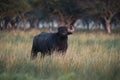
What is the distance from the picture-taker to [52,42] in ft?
43.8

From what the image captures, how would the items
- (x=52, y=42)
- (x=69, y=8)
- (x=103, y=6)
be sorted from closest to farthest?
1. (x=52, y=42)
2. (x=103, y=6)
3. (x=69, y=8)

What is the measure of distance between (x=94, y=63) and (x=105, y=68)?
922mm

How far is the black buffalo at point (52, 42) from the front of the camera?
1296 centimetres

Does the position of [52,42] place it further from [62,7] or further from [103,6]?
[62,7]

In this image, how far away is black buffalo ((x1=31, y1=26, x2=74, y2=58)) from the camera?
42.5 ft

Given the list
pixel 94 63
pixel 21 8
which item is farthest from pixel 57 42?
pixel 21 8

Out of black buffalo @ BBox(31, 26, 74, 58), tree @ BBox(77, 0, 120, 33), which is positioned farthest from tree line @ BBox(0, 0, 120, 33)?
black buffalo @ BBox(31, 26, 74, 58)

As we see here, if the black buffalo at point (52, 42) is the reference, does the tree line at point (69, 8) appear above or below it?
above

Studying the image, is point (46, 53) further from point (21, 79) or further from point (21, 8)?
point (21, 8)

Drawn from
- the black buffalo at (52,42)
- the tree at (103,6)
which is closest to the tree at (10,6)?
the tree at (103,6)

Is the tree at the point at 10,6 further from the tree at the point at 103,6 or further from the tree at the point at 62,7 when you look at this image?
the tree at the point at 103,6

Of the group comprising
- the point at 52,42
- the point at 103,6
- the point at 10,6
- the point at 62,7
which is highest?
the point at 10,6

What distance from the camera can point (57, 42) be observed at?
13.3 m

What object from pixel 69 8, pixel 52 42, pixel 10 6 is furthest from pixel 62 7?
pixel 52 42
